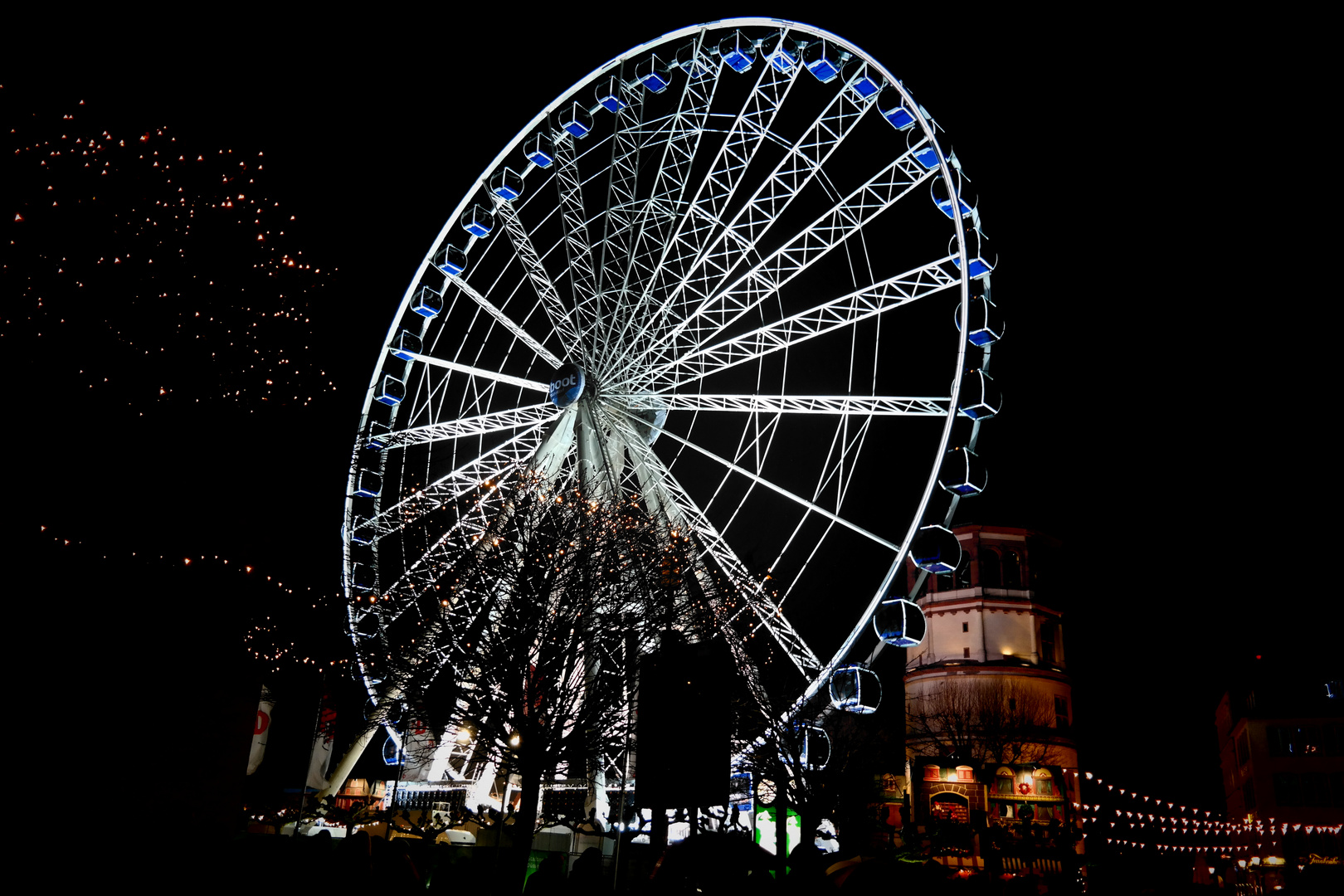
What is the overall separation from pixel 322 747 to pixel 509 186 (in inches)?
762

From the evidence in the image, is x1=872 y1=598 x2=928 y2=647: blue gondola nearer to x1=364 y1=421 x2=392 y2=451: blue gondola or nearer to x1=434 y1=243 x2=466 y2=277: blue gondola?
x1=364 y1=421 x2=392 y2=451: blue gondola

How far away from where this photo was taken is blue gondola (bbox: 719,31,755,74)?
23500 millimetres

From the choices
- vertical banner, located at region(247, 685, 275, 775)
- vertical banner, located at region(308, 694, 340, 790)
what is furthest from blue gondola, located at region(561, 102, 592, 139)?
vertical banner, located at region(247, 685, 275, 775)

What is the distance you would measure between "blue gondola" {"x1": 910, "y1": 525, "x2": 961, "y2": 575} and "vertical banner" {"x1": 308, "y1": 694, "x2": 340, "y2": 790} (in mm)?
18791

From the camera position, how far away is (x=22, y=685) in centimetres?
1308

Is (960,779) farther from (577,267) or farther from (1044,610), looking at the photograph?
(577,267)

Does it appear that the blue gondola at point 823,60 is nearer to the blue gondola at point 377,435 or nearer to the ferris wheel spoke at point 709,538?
the ferris wheel spoke at point 709,538

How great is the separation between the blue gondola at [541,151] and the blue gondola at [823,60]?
6.69m

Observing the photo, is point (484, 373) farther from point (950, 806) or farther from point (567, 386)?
point (950, 806)

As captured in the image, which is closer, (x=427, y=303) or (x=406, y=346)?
(x=406, y=346)

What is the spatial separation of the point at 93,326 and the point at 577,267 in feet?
42.3

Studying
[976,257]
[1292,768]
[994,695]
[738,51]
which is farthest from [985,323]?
[1292,768]

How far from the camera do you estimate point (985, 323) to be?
20.6 meters

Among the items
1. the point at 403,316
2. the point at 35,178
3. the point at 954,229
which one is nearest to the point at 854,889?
the point at 35,178
